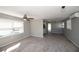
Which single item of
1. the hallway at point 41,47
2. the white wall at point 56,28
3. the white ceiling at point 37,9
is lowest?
the hallway at point 41,47

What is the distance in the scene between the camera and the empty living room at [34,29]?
3.95 metres

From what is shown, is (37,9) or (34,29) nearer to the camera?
(37,9)

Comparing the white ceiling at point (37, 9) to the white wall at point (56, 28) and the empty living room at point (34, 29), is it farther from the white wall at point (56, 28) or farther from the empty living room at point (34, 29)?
the white wall at point (56, 28)

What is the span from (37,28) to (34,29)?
523mm

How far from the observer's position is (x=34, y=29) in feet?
31.6

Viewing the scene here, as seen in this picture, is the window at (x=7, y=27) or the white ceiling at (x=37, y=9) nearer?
the white ceiling at (x=37, y=9)

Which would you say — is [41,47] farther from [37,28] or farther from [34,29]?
[34,29]

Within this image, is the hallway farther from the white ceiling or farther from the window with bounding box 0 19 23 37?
the white ceiling

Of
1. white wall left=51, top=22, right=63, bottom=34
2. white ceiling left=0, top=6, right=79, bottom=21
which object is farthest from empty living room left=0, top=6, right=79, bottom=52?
white wall left=51, top=22, right=63, bottom=34

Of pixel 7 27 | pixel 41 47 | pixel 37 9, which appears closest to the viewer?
pixel 37 9

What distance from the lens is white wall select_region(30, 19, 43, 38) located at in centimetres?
897

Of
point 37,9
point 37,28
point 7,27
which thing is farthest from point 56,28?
point 37,9

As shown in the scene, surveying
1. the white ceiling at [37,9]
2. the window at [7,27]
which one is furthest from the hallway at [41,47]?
the white ceiling at [37,9]
